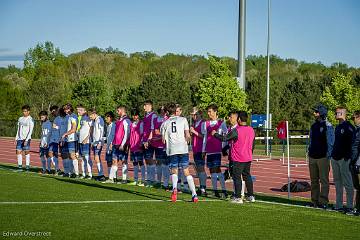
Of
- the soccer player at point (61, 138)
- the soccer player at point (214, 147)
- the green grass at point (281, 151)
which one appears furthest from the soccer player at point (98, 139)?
the green grass at point (281, 151)

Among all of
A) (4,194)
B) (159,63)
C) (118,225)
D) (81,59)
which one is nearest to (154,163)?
(4,194)

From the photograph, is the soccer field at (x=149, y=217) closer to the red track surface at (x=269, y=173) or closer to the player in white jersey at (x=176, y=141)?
the player in white jersey at (x=176, y=141)

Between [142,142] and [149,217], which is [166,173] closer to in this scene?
[142,142]

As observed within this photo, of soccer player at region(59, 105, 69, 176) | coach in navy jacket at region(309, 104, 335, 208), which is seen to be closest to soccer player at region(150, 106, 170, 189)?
soccer player at region(59, 105, 69, 176)

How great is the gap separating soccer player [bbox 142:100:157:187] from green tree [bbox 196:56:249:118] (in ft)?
94.1

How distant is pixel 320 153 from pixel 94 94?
54.0m

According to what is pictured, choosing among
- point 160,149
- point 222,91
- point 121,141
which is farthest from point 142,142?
point 222,91

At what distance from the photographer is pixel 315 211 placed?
14.1m

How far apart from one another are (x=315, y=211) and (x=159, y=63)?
309ft

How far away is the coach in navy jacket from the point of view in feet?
48.0

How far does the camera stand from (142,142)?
727 inches

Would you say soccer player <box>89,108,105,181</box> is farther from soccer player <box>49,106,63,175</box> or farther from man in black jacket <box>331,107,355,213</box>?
man in black jacket <box>331,107,355,213</box>

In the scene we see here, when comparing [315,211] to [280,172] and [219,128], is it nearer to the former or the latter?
[219,128]

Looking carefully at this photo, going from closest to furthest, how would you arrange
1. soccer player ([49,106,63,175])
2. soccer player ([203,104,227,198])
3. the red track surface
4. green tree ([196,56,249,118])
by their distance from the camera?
soccer player ([203,104,227,198]), the red track surface, soccer player ([49,106,63,175]), green tree ([196,56,249,118])
